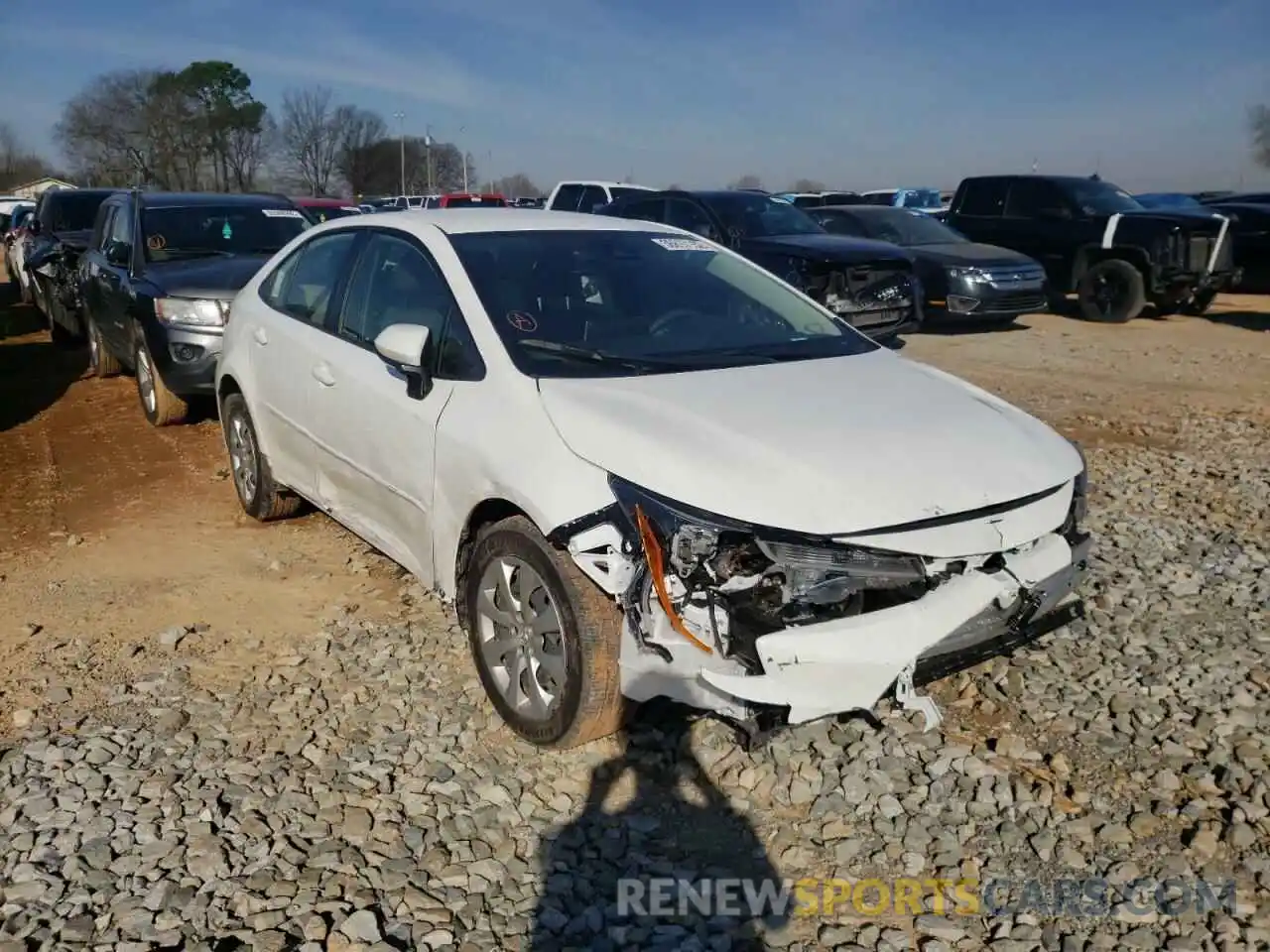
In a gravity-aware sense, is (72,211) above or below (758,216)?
below

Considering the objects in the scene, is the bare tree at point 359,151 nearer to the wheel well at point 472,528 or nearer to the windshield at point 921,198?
the windshield at point 921,198

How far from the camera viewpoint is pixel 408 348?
3438 mm

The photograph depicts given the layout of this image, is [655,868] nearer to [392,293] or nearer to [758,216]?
[392,293]

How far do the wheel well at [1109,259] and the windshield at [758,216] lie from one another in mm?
3891

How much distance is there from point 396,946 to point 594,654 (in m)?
0.90

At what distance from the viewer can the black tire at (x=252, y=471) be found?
17.2ft

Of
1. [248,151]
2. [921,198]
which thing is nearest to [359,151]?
[248,151]

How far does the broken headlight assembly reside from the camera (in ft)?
9.07

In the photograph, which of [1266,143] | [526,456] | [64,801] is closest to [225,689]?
[64,801]

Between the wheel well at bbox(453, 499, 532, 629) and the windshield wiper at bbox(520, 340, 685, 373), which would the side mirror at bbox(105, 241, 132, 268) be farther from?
the wheel well at bbox(453, 499, 532, 629)

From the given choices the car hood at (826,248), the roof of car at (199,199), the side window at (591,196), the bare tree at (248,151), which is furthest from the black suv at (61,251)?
the bare tree at (248,151)

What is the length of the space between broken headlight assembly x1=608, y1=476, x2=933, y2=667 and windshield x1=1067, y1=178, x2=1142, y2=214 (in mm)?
13015

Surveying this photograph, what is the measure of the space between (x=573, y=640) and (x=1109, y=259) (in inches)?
508

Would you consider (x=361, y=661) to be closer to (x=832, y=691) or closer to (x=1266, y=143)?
(x=832, y=691)
